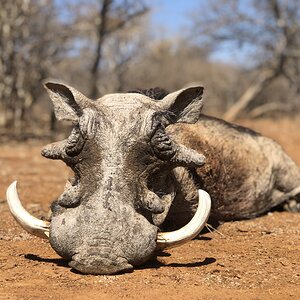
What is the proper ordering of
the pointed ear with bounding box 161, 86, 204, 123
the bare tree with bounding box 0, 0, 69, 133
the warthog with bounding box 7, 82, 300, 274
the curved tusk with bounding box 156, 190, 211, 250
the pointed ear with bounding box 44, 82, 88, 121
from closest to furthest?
the warthog with bounding box 7, 82, 300, 274 < the curved tusk with bounding box 156, 190, 211, 250 < the pointed ear with bounding box 44, 82, 88, 121 < the pointed ear with bounding box 161, 86, 204, 123 < the bare tree with bounding box 0, 0, 69, 133

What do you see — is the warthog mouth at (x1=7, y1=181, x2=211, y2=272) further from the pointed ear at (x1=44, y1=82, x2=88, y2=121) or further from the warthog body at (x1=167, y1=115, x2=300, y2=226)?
the warthog body at (x1=167, y1=115, x2=300, y2=226)

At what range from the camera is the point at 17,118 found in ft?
49.8

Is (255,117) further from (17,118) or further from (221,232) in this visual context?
(221,232)

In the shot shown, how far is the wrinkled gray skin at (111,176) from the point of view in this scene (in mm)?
3254

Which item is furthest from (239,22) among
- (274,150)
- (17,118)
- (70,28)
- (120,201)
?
(120,201)

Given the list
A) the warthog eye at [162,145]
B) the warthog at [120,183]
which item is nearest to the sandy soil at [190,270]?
the warthog at [120,183]

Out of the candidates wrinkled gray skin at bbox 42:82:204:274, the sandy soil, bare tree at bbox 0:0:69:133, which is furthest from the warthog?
bare tree at bbox 0:0:69:133

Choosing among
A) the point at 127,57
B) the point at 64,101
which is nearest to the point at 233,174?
the point at 64,101

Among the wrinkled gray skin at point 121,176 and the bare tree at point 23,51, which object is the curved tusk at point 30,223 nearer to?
the wrinkled gray skin at point 121,176

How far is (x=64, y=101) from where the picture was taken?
13.5ft

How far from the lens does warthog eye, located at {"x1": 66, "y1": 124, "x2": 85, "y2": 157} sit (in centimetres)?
362

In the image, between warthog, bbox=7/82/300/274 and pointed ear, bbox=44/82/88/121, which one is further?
pointed ear, bbox=44/82/88/121

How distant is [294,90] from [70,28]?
435 inches

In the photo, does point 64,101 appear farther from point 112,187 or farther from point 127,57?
point 127,57
